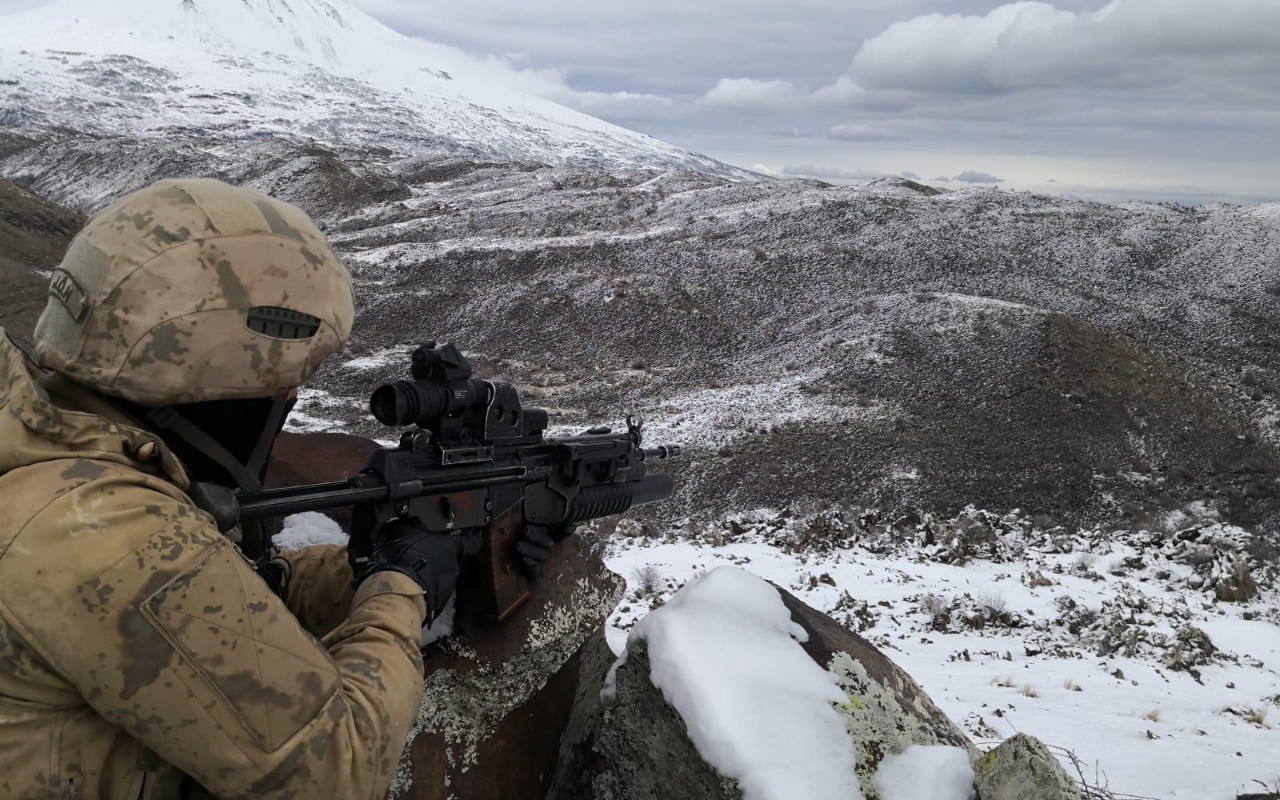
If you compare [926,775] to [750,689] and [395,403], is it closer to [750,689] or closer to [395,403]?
[750,689]

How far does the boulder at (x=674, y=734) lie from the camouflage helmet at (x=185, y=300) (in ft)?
6.65

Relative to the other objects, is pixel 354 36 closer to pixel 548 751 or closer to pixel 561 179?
pixel 561 179

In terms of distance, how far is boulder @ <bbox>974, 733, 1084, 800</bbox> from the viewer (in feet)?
8.81

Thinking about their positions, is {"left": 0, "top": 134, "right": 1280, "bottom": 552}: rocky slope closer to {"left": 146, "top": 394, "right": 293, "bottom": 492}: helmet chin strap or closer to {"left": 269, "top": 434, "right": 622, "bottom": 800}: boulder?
{"left": 269, "top": 434, "right": 622, "bottom": 800}: boulder

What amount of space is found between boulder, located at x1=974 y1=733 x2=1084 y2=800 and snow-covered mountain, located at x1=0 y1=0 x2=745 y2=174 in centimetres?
8291

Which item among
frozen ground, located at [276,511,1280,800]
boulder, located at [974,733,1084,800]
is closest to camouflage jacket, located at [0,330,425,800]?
frozen ground, located at [276,511,1280,800]

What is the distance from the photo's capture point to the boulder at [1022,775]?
269 cm

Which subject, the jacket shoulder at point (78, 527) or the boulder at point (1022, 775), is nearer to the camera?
the jacket shoulder at point (78, 527)

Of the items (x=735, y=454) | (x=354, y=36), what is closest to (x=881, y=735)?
(x=735, y=454)

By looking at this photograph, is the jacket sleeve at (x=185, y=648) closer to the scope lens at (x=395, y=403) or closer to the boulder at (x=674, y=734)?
the scope lens at (x=395, y=403)

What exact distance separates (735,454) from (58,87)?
327 feet

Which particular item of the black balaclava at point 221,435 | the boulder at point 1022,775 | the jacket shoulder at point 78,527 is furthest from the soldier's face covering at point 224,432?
the boulder at point 1022,775

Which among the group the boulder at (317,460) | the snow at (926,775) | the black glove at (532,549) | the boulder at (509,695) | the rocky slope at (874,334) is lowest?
the rocky slope at (874,334)

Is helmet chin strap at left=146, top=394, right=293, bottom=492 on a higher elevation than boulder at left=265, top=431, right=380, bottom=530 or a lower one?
higher
